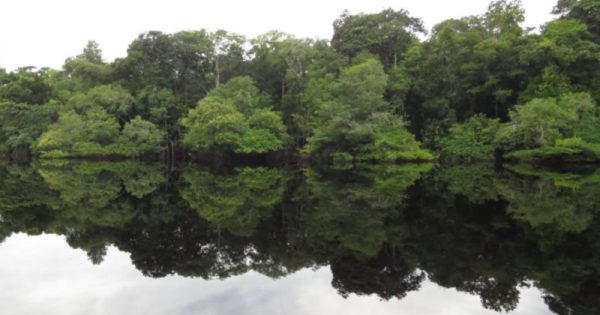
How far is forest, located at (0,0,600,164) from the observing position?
29828 mm

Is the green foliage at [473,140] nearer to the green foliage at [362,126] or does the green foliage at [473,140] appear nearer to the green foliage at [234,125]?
the green foliage at [362,126]

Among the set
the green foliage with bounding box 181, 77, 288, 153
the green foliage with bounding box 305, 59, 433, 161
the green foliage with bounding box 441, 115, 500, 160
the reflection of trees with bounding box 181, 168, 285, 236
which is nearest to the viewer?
the reflection of trees with bounding box 181, 168, 285, 236

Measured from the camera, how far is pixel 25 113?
1667 inches

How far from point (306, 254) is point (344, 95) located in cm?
2485

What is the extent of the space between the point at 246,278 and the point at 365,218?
14.7 feet

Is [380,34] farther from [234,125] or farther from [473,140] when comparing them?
[234,125]

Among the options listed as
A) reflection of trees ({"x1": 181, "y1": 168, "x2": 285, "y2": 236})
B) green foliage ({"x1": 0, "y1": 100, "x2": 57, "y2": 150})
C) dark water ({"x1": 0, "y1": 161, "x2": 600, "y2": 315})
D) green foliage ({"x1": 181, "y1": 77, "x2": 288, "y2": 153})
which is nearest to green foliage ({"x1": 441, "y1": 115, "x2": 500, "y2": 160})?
green foliage ({"x1": 181, "y1": 77, "x2": 288, "y2": 153})

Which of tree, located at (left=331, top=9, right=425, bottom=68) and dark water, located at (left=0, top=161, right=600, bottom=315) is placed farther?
tree, located at (left=331, top=9, right=425, bottom=68)

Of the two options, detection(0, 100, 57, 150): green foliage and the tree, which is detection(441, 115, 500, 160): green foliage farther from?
detection(0, 100, 57, 150): green foliage

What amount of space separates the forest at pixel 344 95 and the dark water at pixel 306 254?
16664 millimetres

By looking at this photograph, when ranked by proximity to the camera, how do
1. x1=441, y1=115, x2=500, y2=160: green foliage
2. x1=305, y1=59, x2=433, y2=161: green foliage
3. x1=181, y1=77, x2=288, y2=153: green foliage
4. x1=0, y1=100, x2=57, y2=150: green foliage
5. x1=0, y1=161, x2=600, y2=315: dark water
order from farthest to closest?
x1=0, y1=100, x2=57, y2=150: green foliage
x1=181, y1=77, x2=288, y2=153: green foliage
x1=441, y1=115, x2=500, y2=160: green foliage
x1=305, y1=59, x2=433, y2=161: green foliage
x1=0, y1=161, x2=600, y2=315: dark water

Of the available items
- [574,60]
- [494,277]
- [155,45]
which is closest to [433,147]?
[574,60]

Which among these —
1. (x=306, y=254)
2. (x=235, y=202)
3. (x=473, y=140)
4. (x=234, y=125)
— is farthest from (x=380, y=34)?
(x=306, y=254)

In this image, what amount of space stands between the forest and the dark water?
16.7 meters
